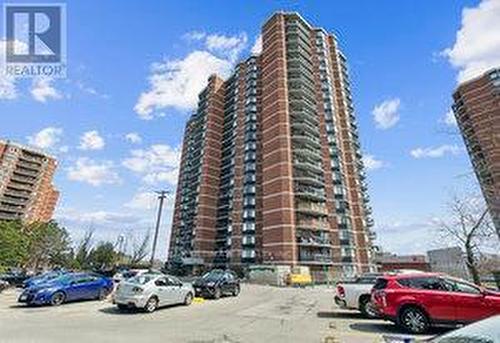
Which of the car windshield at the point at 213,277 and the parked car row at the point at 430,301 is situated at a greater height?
the car windshield at the point at 213,277

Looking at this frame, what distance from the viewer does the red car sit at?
1245 cm

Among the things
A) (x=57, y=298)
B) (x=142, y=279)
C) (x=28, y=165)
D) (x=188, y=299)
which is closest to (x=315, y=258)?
(x=188, y=299)

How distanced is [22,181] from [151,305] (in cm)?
12099

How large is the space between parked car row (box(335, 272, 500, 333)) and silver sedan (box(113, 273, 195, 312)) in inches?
373

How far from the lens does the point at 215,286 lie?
26125mm

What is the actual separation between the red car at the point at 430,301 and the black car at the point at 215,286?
13.7 metres

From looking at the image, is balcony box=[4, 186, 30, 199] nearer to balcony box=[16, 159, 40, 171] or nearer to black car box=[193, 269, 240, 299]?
balcony box=[16, 159, 40, 171]

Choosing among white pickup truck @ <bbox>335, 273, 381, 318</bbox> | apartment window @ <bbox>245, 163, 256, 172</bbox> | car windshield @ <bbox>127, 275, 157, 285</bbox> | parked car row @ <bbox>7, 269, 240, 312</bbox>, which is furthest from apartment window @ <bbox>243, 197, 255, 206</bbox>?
white pickup truck @ <bbox>335, 273, 381, 318</bbox>

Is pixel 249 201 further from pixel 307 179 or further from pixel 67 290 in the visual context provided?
pixel 67 290

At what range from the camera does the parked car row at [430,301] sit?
1245 centimetres

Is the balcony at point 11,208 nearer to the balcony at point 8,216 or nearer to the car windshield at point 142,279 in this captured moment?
the balcony at point 8,216

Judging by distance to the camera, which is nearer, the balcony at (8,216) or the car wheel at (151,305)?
the car wheel at (151,305)

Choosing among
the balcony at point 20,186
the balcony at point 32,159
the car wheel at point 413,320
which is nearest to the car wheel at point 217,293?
the car wheel at point 413,320

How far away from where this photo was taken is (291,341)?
37.5 feet
